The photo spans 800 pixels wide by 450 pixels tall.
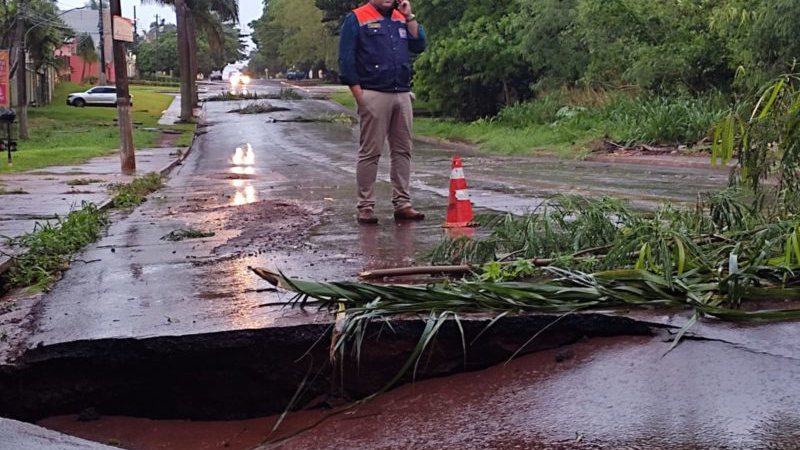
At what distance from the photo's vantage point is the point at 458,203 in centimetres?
680

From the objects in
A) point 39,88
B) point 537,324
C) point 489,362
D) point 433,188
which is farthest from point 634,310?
point 39,88

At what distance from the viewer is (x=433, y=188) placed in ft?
36.7

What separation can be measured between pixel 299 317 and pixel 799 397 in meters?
2.10

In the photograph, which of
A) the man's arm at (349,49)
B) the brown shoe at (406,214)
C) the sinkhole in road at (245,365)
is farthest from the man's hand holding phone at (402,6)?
the sinkhole in road at (245,365)

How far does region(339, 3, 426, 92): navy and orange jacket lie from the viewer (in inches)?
266

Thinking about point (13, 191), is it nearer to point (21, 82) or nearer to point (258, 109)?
point (21, 82)

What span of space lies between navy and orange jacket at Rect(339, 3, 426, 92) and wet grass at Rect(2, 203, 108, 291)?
2414 mm

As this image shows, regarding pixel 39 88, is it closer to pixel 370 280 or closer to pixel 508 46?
pixel 508 46

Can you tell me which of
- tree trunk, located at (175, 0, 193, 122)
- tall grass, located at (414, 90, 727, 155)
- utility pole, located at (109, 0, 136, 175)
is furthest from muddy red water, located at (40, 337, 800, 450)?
tree trunk, located at (175, 0, 193, 122)

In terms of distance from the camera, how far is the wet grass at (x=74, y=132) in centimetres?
1965

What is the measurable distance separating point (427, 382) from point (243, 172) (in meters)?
12.0

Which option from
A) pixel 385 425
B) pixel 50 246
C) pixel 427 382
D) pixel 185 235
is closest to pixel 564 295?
pixel 427 382

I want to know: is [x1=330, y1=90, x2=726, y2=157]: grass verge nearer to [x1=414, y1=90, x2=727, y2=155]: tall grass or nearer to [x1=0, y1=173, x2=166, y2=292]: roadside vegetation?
[x1=414, y1=90, x2=727, y2=155]: tall grass

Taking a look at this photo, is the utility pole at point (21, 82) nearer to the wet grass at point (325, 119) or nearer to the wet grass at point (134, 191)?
the wet grass at point (325, 119)
